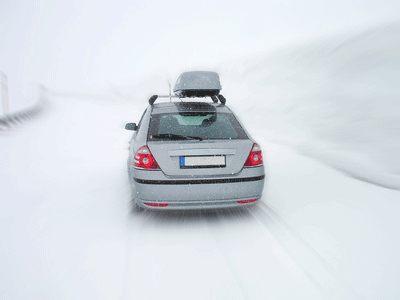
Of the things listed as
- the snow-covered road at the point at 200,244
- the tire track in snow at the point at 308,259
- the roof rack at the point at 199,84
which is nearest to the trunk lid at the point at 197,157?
the snow-covered road at the point at 200,244

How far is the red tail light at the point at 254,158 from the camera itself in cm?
388

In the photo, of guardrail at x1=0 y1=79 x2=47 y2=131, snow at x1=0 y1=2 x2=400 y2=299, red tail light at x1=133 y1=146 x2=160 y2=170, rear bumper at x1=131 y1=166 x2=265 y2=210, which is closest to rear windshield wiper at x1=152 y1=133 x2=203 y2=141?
red tail light at x1=133 y1=146 x2=160 y2=170

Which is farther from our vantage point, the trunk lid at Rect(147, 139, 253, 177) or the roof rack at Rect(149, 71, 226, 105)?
the roof rack at Rect(149, 71, 226, 105)

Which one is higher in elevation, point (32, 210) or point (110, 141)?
point (110, 141)

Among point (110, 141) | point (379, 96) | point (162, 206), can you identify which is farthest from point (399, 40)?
point (162, 206)

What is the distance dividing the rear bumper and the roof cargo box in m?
2.43

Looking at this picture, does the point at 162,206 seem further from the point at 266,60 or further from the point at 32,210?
the point at 266,60

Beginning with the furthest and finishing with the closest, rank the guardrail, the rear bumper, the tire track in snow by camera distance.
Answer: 1. the guardrail
2. the rear bumper
3. the tire track in snow

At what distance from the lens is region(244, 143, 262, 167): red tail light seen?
12.7 ft

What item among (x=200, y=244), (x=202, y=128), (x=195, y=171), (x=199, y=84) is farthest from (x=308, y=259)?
(x=199, y=84)

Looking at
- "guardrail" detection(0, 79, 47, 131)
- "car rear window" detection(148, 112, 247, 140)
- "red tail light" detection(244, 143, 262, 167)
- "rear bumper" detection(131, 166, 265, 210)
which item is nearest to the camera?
"rear bumper" detection(131, 166, 265, 210)

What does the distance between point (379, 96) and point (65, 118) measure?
1590 centimetres

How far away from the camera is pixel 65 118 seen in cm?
1848

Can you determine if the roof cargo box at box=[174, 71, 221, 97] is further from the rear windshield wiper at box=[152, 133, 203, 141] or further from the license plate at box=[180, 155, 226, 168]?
the license plate at box=[180, 155, 226, 168]
